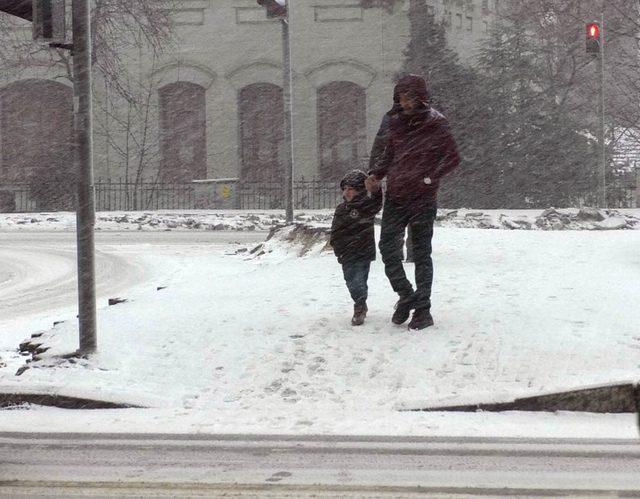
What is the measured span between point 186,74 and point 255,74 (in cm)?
197

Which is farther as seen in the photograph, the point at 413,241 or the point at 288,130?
the point at 288,130

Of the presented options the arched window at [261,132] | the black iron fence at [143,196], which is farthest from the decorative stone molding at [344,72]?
the black iron fence at [143,196]

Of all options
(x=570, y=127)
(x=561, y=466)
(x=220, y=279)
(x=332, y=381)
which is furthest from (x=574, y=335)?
(x=570, y=127)

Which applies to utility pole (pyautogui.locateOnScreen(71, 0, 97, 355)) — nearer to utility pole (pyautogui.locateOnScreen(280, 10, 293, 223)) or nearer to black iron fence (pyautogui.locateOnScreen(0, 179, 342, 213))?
utility pole (pyautogui.locateOnScreen(280, 10, 293, 223))

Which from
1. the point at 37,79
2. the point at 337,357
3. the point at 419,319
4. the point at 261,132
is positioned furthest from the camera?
the point at 261,132

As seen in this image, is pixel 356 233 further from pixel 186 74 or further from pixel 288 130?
pixel 186 74

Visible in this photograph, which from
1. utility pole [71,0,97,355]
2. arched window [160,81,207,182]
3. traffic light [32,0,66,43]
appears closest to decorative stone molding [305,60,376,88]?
arched window [160,81,207,182]

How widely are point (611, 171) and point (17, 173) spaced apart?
53.9 feet

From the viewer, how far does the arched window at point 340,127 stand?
29.3 metres

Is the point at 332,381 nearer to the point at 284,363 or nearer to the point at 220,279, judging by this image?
the point at 284,363

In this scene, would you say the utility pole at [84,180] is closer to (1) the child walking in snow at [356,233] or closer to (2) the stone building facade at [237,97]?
(1) the child walking in snow at [356,233]

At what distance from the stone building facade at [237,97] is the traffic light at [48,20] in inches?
882

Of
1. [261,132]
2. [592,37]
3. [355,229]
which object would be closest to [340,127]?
[261,132]

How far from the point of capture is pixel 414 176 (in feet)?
24.1
